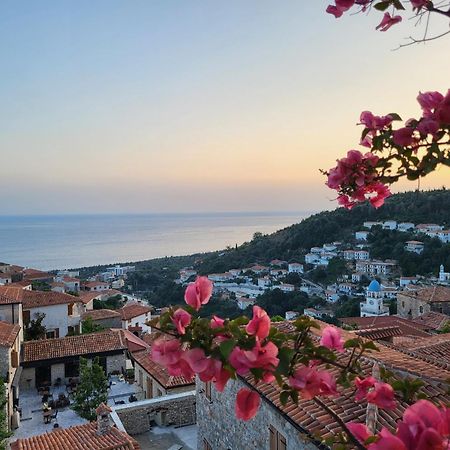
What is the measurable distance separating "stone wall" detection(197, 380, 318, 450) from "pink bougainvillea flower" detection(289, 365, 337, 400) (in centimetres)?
417

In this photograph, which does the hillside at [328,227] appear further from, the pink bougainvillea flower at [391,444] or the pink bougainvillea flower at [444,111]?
the pink bougainvillea flower at [391,444]

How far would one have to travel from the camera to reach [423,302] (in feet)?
121

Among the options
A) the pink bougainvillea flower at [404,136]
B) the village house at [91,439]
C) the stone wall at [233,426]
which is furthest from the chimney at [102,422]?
the pink bougainvillea flower at [404,136]

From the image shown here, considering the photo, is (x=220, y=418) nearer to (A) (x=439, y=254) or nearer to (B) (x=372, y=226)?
(A) (x=439, y=254)

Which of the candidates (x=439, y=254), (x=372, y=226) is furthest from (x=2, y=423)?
(x=372, y=226)

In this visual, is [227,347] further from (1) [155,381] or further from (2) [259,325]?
(1) [155,381]

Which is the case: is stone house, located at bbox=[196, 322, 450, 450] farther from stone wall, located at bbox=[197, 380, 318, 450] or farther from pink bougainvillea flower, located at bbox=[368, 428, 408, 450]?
pink bougainvillea flower, located at bbox=[368, 428, 408, 450]

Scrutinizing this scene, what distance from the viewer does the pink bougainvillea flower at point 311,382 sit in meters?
1.78

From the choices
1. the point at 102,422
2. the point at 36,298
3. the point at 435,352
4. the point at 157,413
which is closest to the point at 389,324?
the point at 36,298

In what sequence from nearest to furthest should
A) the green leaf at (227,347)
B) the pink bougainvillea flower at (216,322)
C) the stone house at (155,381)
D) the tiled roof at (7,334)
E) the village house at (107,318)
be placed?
the green leaf at (227,347)
the pink bougainvillea flower at (216,322)
the stone house at (155,381)
the tiled roof at (7,334)
the village house at (107,318)

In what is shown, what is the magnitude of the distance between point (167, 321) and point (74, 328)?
2481 centimetres

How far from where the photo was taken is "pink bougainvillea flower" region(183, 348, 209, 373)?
160cm

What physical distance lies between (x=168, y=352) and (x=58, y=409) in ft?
53.8

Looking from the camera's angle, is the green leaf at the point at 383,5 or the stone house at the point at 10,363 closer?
the green leaf at the point at 383,5
